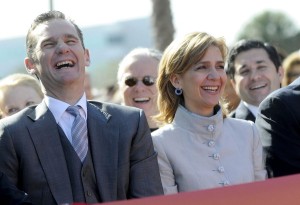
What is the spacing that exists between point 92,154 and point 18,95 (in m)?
2.34

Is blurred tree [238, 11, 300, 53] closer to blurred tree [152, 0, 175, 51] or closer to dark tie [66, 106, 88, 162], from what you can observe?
blurred tree [152, 0, 175, 51]

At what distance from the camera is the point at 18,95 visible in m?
7.23

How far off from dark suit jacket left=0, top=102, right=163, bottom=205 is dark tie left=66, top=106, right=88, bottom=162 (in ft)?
0.12

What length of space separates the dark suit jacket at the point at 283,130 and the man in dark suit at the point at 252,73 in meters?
2.08

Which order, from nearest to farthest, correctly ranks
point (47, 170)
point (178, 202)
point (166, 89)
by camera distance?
point (178, 202), point (47, 170), point (166, 89)

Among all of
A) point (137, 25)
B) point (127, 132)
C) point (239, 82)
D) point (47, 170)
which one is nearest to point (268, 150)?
point (127, 132)

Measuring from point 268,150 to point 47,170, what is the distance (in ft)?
5.17

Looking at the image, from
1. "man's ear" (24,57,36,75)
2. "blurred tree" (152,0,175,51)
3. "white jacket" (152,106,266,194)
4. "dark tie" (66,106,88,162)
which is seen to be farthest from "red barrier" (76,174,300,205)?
"blurred tree" (152,0,175,51)

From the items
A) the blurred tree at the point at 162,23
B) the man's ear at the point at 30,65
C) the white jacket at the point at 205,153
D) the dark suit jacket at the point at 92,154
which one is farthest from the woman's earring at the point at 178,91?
the blurred tree at the point at 162,23

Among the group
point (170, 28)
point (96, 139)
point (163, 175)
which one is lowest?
point (170, 28)

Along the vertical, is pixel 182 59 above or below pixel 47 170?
above

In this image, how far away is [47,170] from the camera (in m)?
4.93

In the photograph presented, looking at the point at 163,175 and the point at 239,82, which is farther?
the point at 239,82

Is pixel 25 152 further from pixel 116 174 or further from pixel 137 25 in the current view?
pixel 137 25
